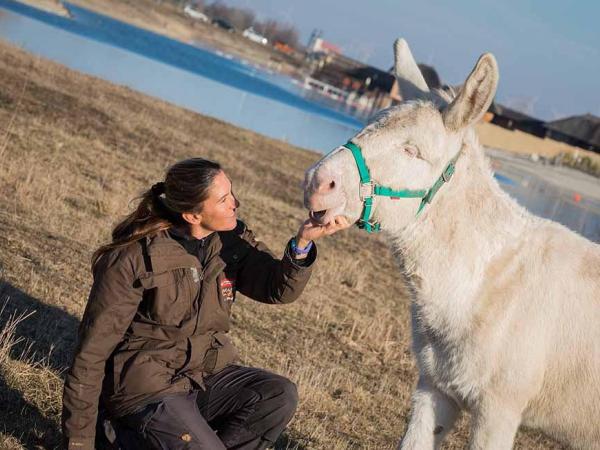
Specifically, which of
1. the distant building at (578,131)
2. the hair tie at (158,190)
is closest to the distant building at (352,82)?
the distant building at (578,131)

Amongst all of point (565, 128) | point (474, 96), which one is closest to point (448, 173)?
point (474, 96)

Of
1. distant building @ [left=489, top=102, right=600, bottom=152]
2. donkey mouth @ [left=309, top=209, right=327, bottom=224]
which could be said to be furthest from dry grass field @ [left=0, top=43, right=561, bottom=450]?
distant building @ [left=489, top=102, right=600, bottom=152]

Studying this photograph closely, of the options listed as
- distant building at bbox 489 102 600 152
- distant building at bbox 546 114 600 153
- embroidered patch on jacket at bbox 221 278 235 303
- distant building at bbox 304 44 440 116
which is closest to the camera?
embroidered patch on jacket at bbox 221 278 235 303

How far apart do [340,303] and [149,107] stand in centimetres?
1423

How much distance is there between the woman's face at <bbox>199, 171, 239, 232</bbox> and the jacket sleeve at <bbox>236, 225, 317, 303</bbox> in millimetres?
360

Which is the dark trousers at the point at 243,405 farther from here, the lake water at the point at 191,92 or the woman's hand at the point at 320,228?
the lake water at the point at 191,92

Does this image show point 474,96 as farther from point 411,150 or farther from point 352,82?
point 352,82

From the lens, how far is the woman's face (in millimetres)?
4102

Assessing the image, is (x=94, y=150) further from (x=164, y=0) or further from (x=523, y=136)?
(x=164, y=0)

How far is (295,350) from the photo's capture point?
7055 millimetres

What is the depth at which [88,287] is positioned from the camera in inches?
266

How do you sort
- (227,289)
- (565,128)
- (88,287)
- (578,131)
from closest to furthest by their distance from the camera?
(227,289)
(88,287)
(578,131)
(565,128)

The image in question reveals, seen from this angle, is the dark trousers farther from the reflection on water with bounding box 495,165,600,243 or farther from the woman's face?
the reflection on water with bounding box 495,165,600,243

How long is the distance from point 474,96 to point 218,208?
144 centimetres
